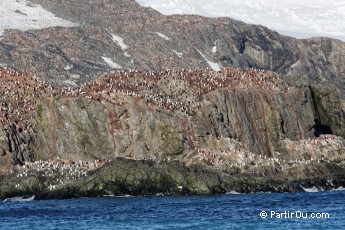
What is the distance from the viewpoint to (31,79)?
174 m

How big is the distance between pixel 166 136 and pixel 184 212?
143ft

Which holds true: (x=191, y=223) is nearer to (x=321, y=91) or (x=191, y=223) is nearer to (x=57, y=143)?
(x=57, y=143)

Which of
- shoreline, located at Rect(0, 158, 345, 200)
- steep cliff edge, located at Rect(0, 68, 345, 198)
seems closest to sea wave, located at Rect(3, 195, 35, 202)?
shoreline, located at Rect(0, 158, 345, 200)

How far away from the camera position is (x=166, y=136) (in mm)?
148375

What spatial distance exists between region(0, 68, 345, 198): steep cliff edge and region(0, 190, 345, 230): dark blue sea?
479cm

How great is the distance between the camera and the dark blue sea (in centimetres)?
9425

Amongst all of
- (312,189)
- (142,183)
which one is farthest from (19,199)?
(312,189)

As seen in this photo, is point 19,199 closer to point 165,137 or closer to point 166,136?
point 165,137

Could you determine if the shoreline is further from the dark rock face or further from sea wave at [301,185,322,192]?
the dark rock face

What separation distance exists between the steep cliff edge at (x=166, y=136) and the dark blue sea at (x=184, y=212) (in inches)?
189

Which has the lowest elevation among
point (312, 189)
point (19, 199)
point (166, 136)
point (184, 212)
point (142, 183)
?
point (312, 189)

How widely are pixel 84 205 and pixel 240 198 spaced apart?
20.7m

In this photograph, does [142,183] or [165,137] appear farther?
[165,137]

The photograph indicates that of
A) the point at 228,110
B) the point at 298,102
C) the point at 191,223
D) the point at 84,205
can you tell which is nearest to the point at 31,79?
the point at 228,110
